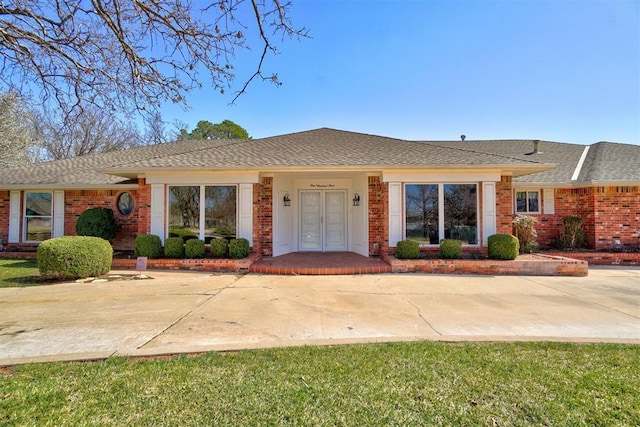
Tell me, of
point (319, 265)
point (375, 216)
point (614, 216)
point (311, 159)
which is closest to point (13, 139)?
point (311, 159)

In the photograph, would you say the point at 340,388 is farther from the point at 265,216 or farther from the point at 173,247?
the point at 173,247

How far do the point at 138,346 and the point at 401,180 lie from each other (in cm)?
790

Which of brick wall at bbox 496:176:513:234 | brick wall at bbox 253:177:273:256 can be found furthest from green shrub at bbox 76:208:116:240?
brick wall at bbox 496:176:513:234

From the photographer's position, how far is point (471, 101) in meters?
11.7

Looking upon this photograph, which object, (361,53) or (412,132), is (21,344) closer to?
(361,53)

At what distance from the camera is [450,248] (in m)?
9.23

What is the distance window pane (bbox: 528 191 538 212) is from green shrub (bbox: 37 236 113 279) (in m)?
13.9

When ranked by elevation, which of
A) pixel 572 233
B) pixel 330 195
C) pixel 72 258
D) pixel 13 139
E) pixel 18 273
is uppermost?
pixel 13 139

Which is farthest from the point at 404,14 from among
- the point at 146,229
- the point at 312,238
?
the point at 146,229

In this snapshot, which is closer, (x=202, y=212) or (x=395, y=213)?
(x=395, y=213)

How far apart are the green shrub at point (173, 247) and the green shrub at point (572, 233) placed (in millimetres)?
12855

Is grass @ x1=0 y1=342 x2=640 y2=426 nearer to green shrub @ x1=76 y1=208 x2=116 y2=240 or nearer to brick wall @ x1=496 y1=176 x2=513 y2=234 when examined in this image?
brick wall @ x1=496 y1=176 x2=513 y2=234

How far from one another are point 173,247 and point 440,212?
801 centimetres

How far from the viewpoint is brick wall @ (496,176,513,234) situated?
387 inches
